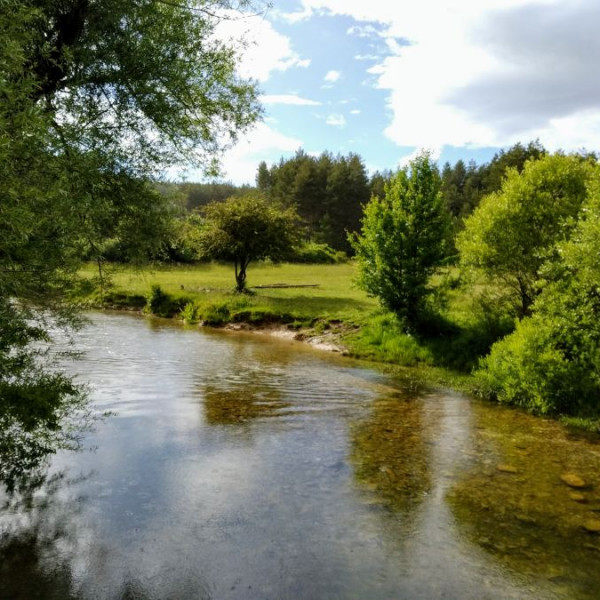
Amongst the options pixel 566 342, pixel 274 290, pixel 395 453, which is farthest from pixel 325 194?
pixel 395 453

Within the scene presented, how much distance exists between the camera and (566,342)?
14.5 m

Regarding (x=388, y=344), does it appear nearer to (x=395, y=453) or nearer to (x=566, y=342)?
(x=566, y=342)

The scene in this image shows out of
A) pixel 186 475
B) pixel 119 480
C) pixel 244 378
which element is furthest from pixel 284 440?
pixel 244 378

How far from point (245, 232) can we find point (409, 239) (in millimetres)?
14918

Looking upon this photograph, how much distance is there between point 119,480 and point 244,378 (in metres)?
8.37

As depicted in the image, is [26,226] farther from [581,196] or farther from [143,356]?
[581,196]

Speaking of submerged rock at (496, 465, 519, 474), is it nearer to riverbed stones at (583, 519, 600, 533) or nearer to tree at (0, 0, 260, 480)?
riverbed stones at (583, 519, 600, 533)

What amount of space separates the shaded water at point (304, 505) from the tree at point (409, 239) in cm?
746

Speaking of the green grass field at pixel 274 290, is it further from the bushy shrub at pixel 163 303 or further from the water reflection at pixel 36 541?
the water reflection at pixel 36 541

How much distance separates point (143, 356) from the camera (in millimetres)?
19750

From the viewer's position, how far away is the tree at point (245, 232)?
3309cm

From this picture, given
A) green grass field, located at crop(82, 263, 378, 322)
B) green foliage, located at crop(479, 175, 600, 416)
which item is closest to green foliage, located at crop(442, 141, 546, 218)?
green grass field, located at crop(82, 263, 378, 322)

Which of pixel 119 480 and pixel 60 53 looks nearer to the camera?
pixel 119 480

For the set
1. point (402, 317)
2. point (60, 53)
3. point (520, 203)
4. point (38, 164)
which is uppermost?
point (60, 53)
